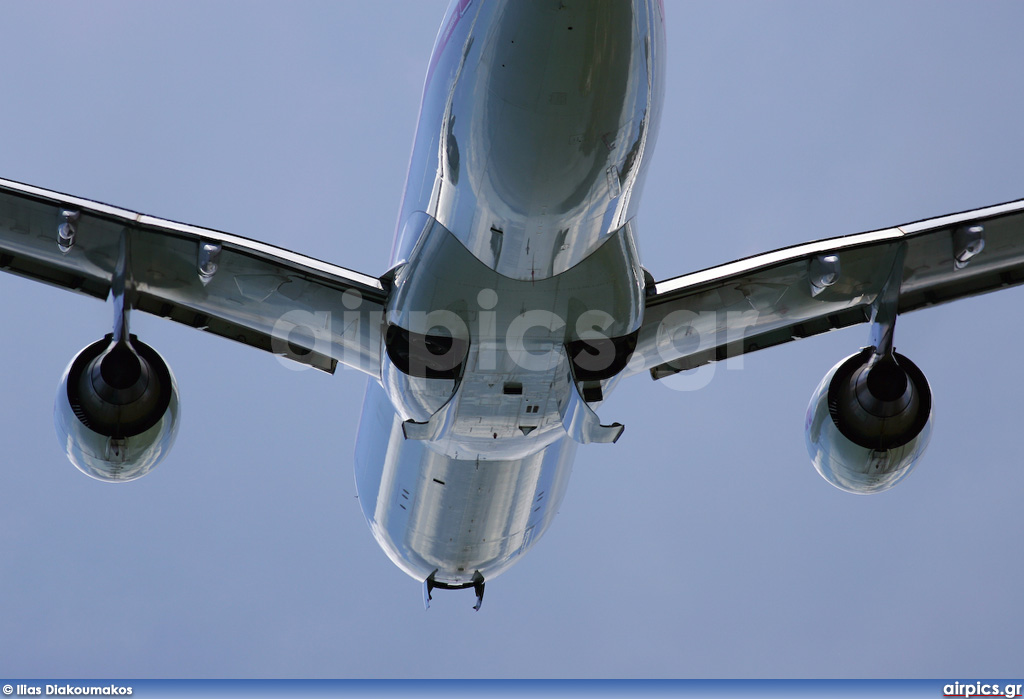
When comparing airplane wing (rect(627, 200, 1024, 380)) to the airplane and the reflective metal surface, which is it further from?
the reflective metal surface

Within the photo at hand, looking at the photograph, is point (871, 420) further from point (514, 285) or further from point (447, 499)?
point (447, 499)

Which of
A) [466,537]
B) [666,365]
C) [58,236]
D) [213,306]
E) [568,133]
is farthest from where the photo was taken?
[466,537]

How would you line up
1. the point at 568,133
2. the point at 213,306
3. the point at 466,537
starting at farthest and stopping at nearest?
the point at 466,537
the point at 213,306
the point at 568,133

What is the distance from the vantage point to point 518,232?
48.5 feet

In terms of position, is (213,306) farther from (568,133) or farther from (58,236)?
(568,133)

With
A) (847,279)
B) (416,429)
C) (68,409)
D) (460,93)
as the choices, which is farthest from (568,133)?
(68,409)

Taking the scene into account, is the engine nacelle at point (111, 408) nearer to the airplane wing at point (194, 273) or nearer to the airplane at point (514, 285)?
the airplane at point (514, 285)

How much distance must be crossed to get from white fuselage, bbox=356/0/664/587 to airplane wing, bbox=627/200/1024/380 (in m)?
1.68

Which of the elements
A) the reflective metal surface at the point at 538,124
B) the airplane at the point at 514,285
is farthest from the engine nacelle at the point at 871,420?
the reflective metal surface at the point at 538,124

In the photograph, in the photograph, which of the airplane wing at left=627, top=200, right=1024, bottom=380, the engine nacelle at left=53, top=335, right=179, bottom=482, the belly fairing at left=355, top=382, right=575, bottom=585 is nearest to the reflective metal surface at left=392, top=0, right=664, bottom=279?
the airplane wing at left=627, top=200, right=1024, bottom=380

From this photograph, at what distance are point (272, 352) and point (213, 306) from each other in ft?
4.45

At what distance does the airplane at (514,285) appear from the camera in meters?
13.6

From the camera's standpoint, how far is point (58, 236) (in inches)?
629

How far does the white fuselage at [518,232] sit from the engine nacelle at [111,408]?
10.6 ft
